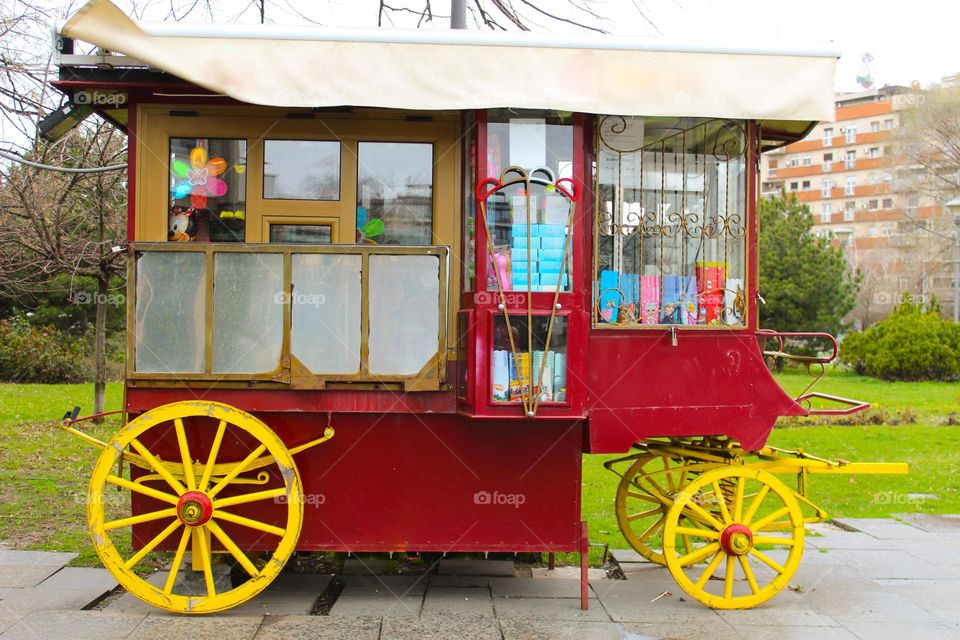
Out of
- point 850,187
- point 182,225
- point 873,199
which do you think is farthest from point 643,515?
point 850,187

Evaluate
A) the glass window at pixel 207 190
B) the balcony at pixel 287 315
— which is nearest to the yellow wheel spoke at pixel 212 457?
the balcony at pixel 287 315

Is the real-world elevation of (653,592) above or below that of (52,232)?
below

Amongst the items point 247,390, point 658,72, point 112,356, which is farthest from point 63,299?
point 658,72

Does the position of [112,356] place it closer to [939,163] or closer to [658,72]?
[658,72]

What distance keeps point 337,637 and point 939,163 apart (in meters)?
44.1

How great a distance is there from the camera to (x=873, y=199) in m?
72.1

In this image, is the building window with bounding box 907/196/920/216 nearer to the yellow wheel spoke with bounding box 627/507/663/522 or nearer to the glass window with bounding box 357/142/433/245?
the yellow wheel spoke with bounding box 627/507/663/522

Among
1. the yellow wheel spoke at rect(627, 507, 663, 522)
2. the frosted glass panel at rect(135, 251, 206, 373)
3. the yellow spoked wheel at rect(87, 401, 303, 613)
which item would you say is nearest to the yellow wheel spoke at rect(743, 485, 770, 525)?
the yellow wheel spoke at rect(627, 507, 663, 522)

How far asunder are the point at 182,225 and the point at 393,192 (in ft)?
4.42

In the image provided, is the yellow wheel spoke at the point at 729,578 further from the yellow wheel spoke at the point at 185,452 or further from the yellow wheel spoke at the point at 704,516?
the yellow wheel spoke at the point at 185,452

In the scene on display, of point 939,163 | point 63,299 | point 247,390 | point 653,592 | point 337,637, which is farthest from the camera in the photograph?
point 939,163

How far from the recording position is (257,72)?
536 centimetres
